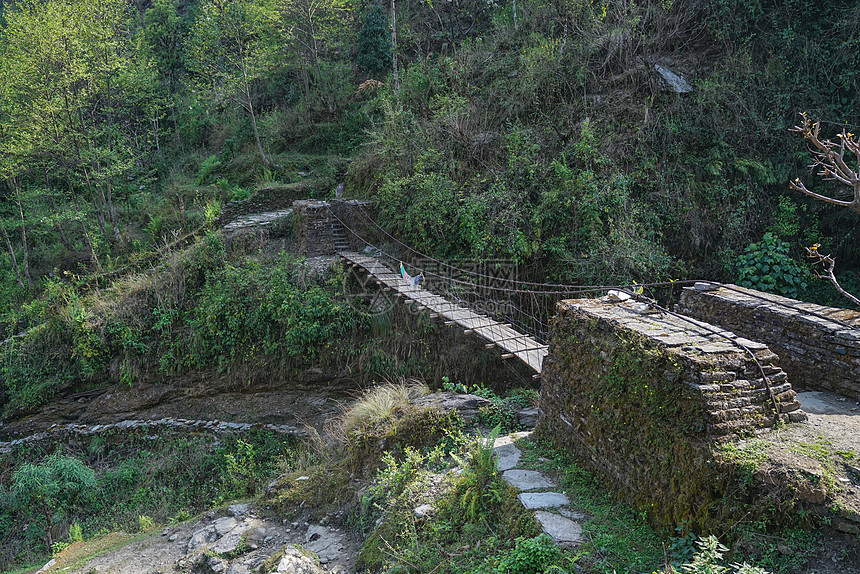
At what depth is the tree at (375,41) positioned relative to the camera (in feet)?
54.5

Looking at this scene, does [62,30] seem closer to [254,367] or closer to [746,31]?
[254,367]

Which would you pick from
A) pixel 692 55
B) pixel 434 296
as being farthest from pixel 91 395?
pixel 692 55

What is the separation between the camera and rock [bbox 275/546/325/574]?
448 centimetres

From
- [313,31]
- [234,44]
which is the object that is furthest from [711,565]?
[234,44]

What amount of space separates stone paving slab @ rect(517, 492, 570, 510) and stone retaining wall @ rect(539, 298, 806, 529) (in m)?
0.43

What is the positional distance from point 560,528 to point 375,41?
16521mm

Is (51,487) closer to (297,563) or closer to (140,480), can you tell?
(140,480)

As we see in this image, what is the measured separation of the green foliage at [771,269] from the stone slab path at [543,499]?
7.13m

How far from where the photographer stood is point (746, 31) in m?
11.2

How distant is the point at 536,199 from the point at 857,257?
615cm

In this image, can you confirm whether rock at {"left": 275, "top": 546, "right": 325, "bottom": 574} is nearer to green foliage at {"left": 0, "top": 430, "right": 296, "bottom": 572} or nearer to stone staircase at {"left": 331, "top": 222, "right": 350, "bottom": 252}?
green foliage at {"left": 0, "top": 430, "right": 296, "bottom": 572}

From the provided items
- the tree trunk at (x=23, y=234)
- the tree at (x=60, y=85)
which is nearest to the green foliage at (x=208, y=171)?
the tree at (x=60, y=85)

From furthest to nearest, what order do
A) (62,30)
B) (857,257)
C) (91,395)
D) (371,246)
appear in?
(62,30)
(371,246)
(91,395)
(857,257)

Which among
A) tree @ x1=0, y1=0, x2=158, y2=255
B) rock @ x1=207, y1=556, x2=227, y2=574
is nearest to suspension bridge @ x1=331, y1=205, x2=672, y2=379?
rock @ x1=207, y1=556, x2=227, y2=574
